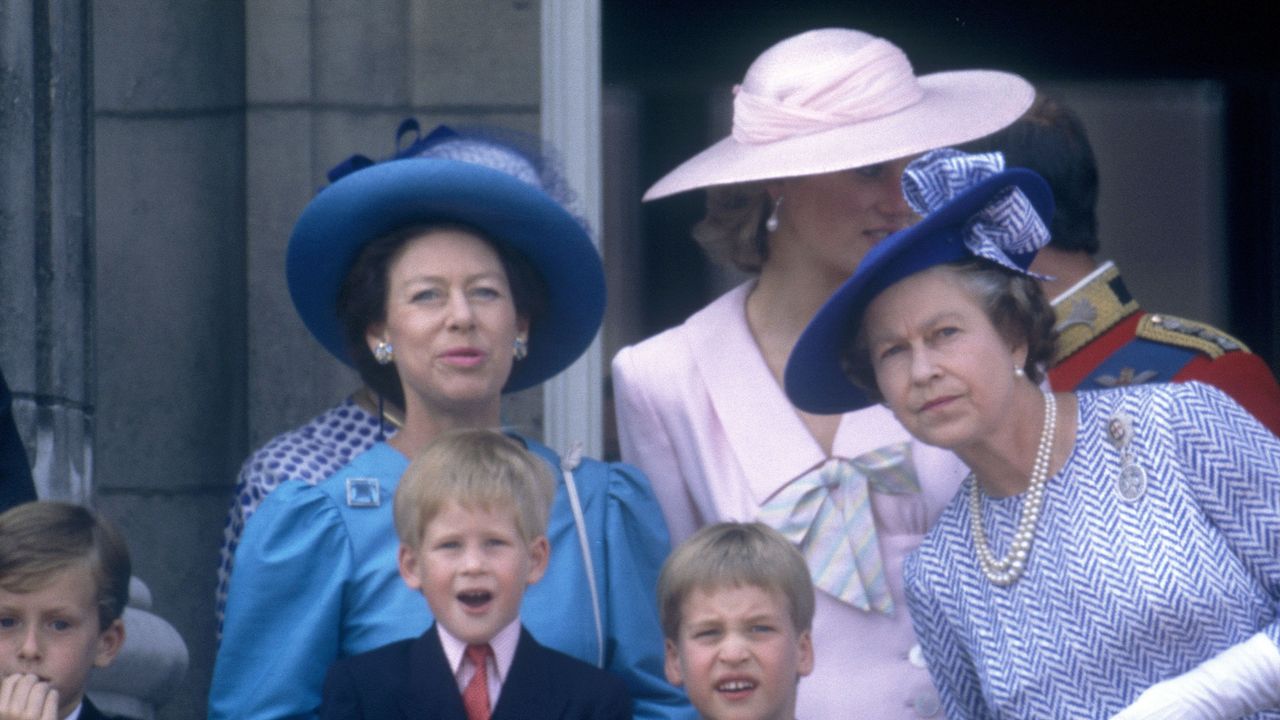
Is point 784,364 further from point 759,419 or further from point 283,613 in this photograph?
point 283,613

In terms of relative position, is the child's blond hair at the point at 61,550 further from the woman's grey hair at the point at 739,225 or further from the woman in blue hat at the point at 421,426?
the woman's grey hair at the point at 739,225

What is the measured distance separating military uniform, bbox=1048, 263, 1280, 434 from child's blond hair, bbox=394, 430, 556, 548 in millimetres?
1006

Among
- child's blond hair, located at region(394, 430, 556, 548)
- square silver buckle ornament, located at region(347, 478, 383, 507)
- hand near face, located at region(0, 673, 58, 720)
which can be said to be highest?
child's blond hair, located at region(394, 430, 556, 548)

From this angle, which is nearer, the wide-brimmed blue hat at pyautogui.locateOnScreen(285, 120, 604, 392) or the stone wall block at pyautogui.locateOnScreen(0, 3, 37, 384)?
the wide-brimmed blue hat at pyautogui.locateOnScreen(285, 120, 604, 392)

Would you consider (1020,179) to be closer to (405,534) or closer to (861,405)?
(861,405)

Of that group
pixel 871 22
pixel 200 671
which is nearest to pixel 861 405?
pixel 200 671

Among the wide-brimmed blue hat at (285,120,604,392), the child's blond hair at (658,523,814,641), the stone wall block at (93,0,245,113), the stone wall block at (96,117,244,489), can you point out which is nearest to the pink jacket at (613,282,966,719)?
the wide-brimmed blue hat at (285,120,604,392)

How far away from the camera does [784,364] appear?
4203 mm

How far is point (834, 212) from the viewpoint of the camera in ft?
13.8

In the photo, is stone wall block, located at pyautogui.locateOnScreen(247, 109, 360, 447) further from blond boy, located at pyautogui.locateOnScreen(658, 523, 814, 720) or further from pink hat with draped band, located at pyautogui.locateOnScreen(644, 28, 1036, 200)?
blond boy, located at pyautogui.locateOnScreen(658, 523, 814, 720)

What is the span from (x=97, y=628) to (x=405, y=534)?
518 mm

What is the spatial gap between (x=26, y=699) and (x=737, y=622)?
1.06 meters

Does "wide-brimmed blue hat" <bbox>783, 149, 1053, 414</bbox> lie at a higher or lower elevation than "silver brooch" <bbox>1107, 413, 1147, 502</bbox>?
higher

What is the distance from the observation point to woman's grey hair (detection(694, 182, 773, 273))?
4.34 m
